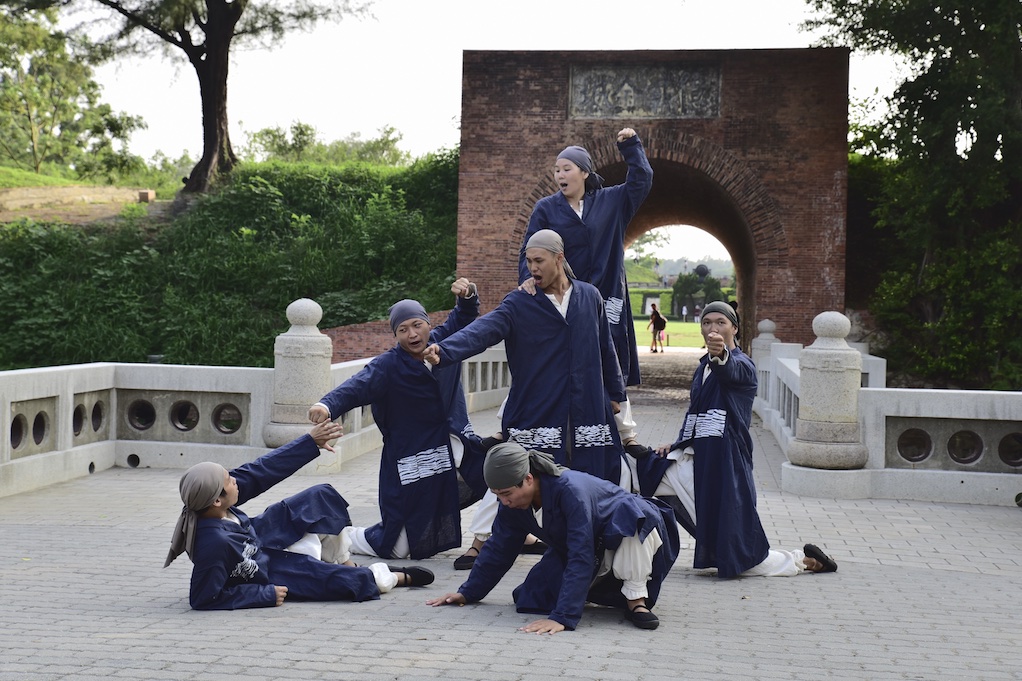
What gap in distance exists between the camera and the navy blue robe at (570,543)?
5039 mm

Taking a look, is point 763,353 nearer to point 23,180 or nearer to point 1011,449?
point 1011,449

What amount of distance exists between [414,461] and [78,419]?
14.7 ft

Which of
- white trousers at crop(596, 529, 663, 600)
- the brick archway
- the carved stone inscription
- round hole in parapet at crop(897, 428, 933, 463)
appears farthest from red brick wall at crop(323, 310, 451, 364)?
white trousers at crop(596, 529, 663, 600)

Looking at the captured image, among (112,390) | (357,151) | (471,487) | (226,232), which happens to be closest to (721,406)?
(471,487)

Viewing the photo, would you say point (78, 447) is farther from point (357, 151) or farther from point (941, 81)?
point (357, 151)

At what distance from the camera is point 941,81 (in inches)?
788

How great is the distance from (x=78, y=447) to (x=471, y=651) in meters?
6.25

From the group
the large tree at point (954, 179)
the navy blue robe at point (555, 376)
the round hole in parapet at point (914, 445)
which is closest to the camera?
the navy blue robe at point (555, 376)

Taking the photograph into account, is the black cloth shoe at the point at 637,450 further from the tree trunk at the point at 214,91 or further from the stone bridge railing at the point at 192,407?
the tree trunk at the point at 214,91

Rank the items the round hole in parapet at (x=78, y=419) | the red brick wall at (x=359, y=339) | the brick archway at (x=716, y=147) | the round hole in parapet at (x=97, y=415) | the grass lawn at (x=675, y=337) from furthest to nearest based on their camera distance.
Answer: the grass lawn at (x=675, y=337)
the red brick wall at (x=359, y=339)
the brick archway at (x=716, y=147)
the round hole in parapet at (x=97, y=415)
the round hole in parapet at (x=78, y=419)

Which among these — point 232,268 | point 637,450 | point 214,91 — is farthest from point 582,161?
point 214,91

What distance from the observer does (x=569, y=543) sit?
5.06m

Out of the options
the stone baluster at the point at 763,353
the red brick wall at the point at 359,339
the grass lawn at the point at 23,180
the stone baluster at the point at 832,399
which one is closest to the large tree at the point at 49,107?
the grass lawn at the point at 23,180

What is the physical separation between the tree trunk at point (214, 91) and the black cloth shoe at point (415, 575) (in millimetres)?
23410
